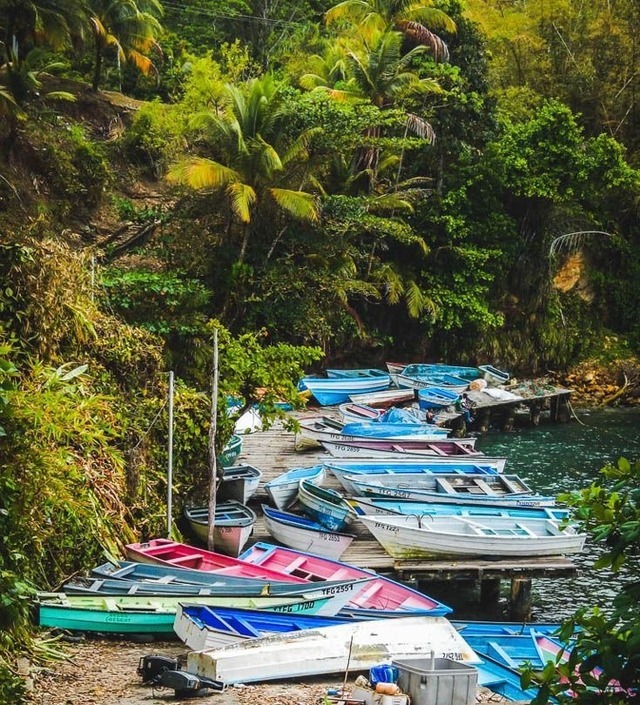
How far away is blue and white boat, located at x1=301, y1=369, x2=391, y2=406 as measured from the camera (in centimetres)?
3075

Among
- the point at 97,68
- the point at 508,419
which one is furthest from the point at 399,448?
the point at 97,68

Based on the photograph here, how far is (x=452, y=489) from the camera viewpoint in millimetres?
19328

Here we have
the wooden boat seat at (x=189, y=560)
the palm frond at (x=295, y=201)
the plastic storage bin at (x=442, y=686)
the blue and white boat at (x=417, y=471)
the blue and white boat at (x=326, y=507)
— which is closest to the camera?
the plastic storage bin at (x=442, y=686)

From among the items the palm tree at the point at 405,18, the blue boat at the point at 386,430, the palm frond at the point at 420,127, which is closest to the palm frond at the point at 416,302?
Answer: the palm frond at the point at 420,127

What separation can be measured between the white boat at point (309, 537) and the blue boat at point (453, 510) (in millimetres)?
988

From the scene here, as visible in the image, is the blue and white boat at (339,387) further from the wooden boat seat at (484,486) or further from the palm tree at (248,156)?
the wooden boat seat at (484,486)

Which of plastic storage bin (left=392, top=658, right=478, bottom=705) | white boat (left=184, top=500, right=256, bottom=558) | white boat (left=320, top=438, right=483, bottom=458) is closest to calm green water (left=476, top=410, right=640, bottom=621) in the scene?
white boat (left=320, top=438, right=483, bottom=458)

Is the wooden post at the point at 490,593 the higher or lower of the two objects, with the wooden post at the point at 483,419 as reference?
higher

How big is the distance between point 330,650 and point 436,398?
20790mm

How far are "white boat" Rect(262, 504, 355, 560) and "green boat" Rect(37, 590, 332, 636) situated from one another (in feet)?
12.3

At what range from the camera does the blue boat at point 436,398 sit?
30.6 meters

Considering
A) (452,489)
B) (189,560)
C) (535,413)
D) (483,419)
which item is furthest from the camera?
(535,413)

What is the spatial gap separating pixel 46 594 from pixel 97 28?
3031 cm

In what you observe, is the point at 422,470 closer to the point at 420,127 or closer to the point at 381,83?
the point at 420,127
